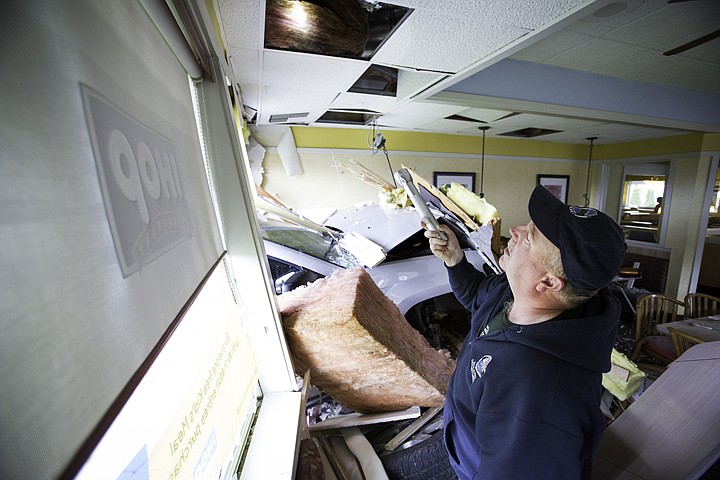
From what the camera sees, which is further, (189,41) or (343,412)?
(343,412)

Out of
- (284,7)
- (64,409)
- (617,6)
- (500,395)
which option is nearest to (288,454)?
(500,395)

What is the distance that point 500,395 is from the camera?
0.84 m

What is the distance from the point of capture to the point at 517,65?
A: 244 cm

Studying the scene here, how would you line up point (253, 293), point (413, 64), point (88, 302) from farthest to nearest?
point (413, 64) → point (253, 293) → point (88, 302)

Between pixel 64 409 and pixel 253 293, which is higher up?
pixel 64 409

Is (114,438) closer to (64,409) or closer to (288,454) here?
(64,409)

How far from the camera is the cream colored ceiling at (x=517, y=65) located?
1.45m

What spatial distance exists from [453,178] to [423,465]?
4592mm

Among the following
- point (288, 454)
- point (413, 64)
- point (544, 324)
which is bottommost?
point (288, 454)

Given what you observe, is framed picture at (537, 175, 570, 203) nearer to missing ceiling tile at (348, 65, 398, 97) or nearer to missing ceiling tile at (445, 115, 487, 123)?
missing ceiling tile at (445, 115, 487, 123)

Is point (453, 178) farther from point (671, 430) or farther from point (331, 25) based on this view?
point (671, 430)

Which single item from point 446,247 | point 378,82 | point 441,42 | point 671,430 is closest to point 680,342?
point 671,430

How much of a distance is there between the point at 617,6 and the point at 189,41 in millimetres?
2081

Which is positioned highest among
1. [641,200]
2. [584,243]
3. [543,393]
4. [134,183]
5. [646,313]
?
[134,183]
